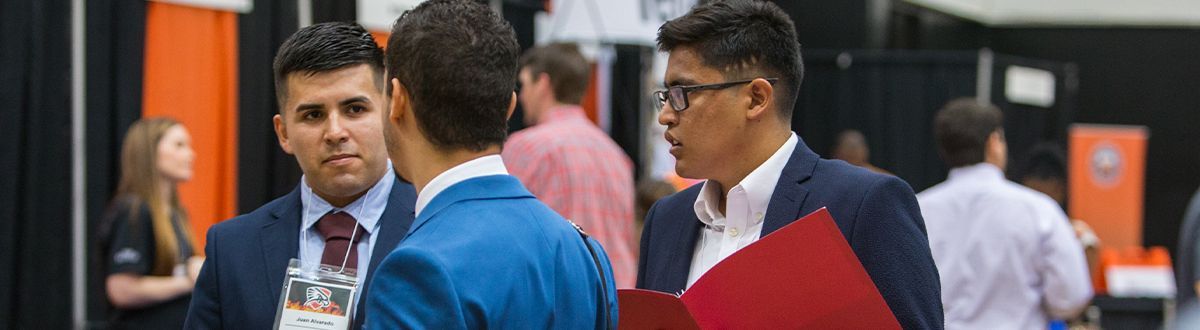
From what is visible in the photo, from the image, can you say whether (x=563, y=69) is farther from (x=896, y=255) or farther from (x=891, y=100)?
(x=891, y=100)

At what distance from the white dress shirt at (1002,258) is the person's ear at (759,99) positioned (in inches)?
90.3

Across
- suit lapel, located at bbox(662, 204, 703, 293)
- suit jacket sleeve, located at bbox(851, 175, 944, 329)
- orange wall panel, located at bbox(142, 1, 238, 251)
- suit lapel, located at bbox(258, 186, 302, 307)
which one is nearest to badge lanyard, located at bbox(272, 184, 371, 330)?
suit lapel, located at bbox(258, 186, 302, 307)

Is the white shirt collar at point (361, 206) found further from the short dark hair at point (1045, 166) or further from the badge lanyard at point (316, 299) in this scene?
the short dark hair at point (1045, 166)

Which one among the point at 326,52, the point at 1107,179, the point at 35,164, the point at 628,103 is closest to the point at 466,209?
the point at 326,52

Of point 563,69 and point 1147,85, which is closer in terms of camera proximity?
point 563,69

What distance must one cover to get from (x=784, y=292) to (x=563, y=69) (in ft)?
8.23

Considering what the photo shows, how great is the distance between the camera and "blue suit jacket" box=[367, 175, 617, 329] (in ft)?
4.76

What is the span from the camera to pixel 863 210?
6.28 feet

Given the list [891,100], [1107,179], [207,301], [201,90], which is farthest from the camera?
[1107,179]

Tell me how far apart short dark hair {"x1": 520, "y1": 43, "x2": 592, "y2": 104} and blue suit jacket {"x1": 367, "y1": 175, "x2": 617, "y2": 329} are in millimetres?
2606

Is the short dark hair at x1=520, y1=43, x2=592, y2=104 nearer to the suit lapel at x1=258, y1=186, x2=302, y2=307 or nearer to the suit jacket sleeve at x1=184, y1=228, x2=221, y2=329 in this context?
the suit lapel at x1=258, y1=186, x2=302, y2=307

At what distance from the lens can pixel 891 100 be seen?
8.93 metres

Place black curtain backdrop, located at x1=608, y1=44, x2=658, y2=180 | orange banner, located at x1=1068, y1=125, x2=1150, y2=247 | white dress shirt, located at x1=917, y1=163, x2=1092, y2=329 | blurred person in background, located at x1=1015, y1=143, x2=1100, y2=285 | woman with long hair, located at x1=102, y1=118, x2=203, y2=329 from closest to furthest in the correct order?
woman with long hair, located at x1=102, y1=118, x2=203, y2=329 → white dress shirt, located at x1=917, y1=163, x2=1092, y2=329 → blurred person in background, located at x1=1015, y1=143, x2=1100, y2=285 → black curtain backdrop, located at x1=608, y1=44, x2=658, y2=180 → orange banner, located at x1=1068, y1=125, x2=1150, y2=247

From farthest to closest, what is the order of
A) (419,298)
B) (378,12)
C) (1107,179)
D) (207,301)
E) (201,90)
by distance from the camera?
(1107,179)
(378,12)
(201,90)
(207,301)
(419,298)
